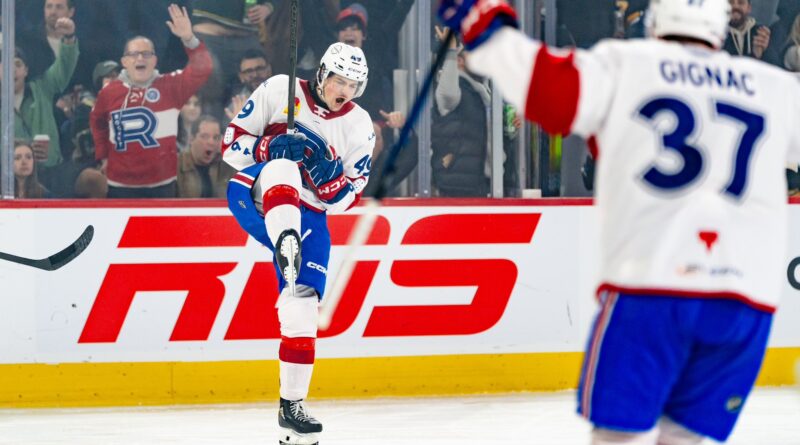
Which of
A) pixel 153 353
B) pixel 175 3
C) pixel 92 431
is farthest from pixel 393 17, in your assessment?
pixel 92 431

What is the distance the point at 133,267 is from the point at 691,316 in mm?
3107

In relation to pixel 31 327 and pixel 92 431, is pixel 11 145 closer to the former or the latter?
pixel 31 327

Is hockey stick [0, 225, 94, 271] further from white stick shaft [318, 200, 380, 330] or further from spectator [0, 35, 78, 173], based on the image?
white stick shaft [318, 200, 380, 330]

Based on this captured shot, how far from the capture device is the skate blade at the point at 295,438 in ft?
12.6

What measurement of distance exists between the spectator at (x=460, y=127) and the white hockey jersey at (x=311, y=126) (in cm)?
103

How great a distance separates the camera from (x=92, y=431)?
4.25m

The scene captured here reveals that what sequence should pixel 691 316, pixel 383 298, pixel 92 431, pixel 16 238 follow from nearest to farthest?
pixel 691 316
pixel 92 431
pixel 16 238
pixel 383 298

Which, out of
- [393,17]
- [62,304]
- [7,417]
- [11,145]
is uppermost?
[393,17]

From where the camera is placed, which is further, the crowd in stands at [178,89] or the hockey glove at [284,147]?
the crowd in stands at [178,89]

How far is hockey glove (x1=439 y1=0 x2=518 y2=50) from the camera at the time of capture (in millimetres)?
2107

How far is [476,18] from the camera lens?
83.7 inches

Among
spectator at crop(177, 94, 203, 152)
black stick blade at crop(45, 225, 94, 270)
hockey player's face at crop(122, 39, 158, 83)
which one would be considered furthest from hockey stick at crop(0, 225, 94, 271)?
hockey player's face at crop(122, 39, 158, 83)

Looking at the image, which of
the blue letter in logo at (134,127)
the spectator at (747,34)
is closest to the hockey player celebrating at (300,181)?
the blue letter in logo at (134,127)

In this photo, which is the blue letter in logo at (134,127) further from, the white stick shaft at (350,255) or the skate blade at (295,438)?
the white stick shaft at (350,255)
